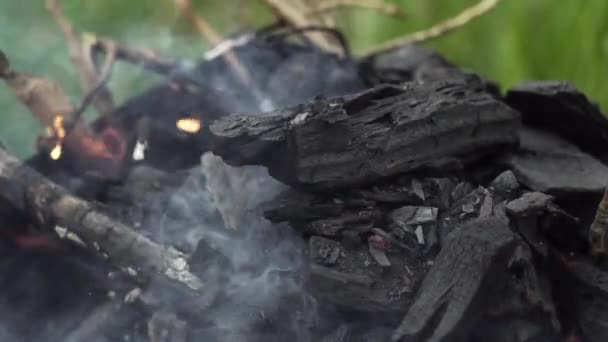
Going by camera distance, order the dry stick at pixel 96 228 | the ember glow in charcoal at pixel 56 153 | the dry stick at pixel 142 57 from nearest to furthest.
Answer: the dry stick at pixel 96 228
the ember glow in charcoal at pixel 56 153
the dry stick at pixel 142 57

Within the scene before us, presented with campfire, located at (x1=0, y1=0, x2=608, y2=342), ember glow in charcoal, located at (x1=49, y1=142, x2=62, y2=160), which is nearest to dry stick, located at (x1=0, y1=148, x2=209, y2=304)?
campfire, located at (x1=0, y1=0, x2=608, y2=342)

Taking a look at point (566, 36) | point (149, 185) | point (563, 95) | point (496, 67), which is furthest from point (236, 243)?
point (496, 67)

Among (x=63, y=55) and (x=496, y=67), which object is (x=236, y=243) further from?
(x=496, y=67)

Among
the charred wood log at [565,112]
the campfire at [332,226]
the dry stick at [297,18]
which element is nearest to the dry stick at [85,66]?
the campfire at [332,226]

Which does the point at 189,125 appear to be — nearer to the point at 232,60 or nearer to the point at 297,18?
the point at 232,60

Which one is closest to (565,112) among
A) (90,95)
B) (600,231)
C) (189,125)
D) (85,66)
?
(600,231)

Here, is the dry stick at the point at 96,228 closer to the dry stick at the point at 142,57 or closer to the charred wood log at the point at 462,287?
the charred wood log at the point at 462,287

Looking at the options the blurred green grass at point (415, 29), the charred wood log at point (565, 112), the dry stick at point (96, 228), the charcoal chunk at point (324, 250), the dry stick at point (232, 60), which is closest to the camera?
the charcoal chunk at point (324, 250)
